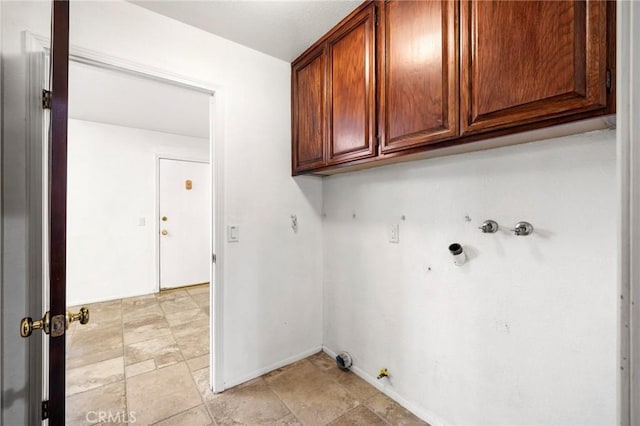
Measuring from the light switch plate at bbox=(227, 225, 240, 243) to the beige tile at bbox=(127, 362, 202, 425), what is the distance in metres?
1.03

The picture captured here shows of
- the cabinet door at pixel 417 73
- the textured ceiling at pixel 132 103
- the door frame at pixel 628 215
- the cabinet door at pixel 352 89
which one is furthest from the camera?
the textured ceiling at pixel 132 103

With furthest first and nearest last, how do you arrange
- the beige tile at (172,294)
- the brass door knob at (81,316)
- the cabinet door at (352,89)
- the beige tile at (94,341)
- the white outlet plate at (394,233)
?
the beige tile at (172,294) < the beige tile at (94,341) < the white outlet plate at (394,233) < the cabinet door at (352,89) < the brass door knob at (81,316)

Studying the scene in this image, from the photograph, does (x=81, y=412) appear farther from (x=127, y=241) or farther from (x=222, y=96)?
(x=127, y=241)

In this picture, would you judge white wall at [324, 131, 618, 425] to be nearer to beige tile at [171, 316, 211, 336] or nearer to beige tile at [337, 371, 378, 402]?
beige tile at [337, 371, 378, 402]

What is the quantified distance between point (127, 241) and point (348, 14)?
3.92 m

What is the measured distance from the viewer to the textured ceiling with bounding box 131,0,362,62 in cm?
150

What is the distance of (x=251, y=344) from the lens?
77.3 inches

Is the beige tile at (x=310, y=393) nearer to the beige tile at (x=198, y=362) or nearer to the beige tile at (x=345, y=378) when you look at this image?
the beige tile at (x=345, y=378)

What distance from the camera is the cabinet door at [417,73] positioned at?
112cm

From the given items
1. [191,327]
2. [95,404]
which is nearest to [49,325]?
[95,404]

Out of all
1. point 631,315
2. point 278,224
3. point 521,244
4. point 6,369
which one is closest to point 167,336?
point 6,369

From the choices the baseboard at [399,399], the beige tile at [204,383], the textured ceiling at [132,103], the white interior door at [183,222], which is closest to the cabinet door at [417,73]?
the baseboard at [399,399]

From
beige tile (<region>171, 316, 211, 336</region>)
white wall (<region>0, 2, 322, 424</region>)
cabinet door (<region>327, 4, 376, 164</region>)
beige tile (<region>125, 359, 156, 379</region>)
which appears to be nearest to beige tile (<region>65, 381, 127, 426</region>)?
beige tile (<region>125, 359, 156, 379</region>)

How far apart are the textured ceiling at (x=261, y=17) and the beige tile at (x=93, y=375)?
8.01 feet
